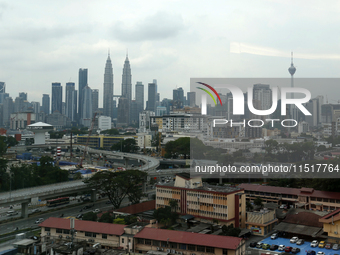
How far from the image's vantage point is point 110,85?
69.4 meters

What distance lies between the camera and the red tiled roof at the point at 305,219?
8.10 metres

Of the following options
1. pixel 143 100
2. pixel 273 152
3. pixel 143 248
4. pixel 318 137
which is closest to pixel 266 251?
pixel 143 248

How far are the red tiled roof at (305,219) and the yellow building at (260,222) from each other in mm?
443

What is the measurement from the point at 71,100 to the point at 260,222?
211ft

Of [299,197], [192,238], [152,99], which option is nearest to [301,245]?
[192,238]

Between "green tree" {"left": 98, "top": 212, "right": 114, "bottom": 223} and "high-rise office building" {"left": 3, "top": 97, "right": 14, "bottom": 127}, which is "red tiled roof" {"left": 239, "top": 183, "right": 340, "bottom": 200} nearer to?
"green tree" {"left": 98, "top": 212, "right": 114, "bottom": 223}

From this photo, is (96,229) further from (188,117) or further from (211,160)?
(188,117)

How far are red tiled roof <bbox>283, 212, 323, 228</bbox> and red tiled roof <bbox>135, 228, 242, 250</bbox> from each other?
105 inches

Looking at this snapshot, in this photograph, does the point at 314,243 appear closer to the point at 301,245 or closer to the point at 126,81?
the point at 301,245

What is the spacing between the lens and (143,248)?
22.4ft

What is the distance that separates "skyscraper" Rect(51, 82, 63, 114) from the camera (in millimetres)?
67250

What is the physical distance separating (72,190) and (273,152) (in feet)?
22.2

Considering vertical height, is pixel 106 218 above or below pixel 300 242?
above

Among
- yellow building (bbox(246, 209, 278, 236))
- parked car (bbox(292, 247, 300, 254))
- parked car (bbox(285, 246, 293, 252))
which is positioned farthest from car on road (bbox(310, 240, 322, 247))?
yellow building (bbox(246, 209, 278, 236))
